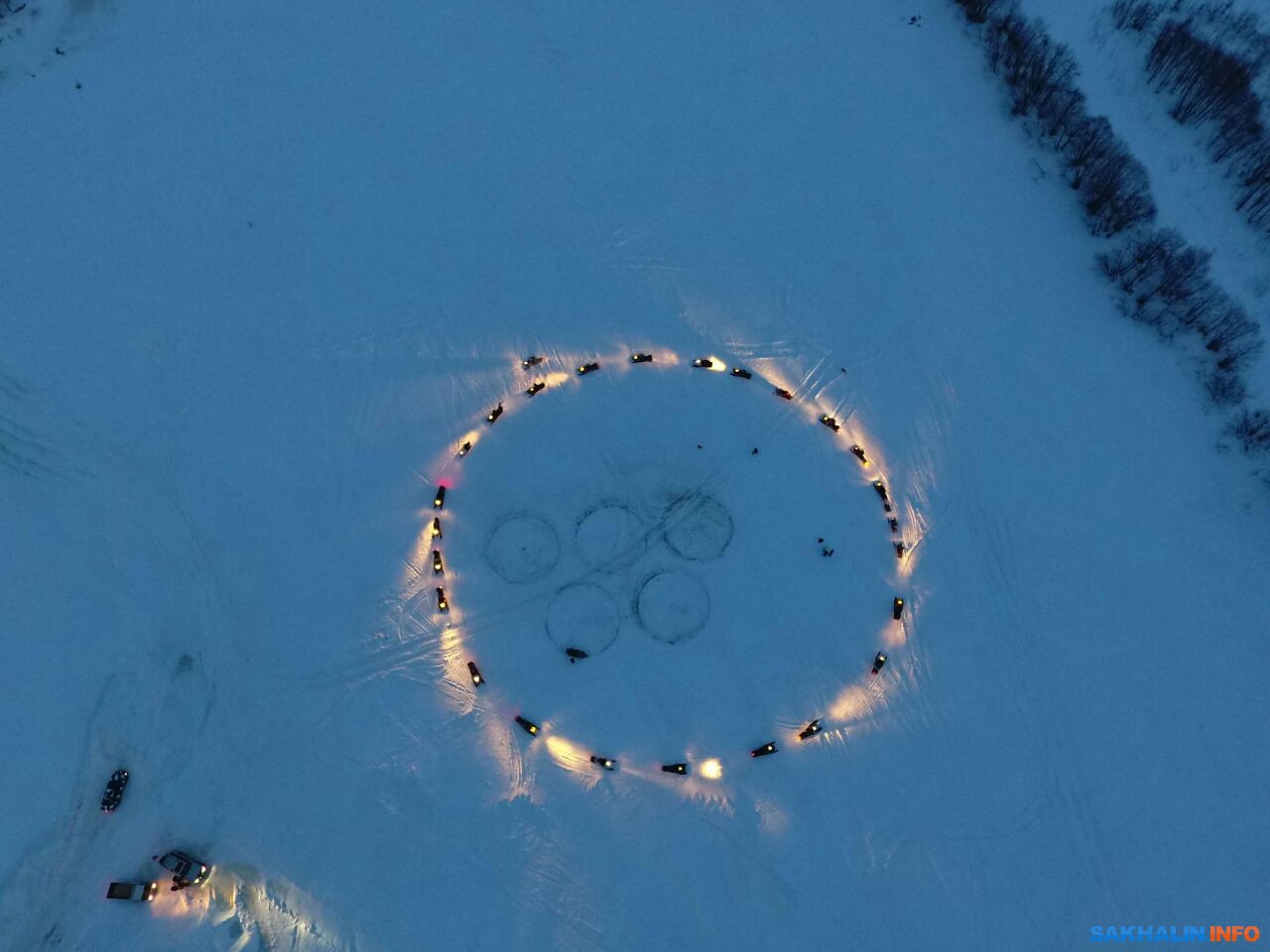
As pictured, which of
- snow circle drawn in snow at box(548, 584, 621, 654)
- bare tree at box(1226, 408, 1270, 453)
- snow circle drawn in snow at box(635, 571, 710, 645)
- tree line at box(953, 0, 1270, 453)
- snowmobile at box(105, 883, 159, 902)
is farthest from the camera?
tree line at box(953, 0, 1270, 453)

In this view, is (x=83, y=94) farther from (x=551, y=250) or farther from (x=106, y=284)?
(x=551, y=250)

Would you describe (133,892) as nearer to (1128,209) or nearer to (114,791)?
(114,791)

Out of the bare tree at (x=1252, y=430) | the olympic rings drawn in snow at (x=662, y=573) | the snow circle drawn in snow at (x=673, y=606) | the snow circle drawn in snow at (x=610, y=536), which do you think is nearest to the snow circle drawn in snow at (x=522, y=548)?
the olympic rings drawn in snow at (x=662, y=573)

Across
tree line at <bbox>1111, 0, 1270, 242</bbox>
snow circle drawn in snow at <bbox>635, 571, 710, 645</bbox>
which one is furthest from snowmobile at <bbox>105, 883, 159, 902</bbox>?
tree line at <bbox>1111, 0, 1270, 242</bbox>

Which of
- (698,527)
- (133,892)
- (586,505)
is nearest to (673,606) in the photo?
(698,527)

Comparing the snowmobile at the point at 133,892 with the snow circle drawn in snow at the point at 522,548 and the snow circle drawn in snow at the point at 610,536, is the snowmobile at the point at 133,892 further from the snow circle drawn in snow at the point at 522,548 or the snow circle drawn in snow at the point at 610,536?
the snow circle drawn in snow at the point at 610,536

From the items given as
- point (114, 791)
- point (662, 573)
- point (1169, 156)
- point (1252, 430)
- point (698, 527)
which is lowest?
point (114, 791)

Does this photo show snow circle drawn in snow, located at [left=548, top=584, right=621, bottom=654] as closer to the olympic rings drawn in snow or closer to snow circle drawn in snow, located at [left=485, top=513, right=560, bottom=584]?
the olympic rings drawn in snow
